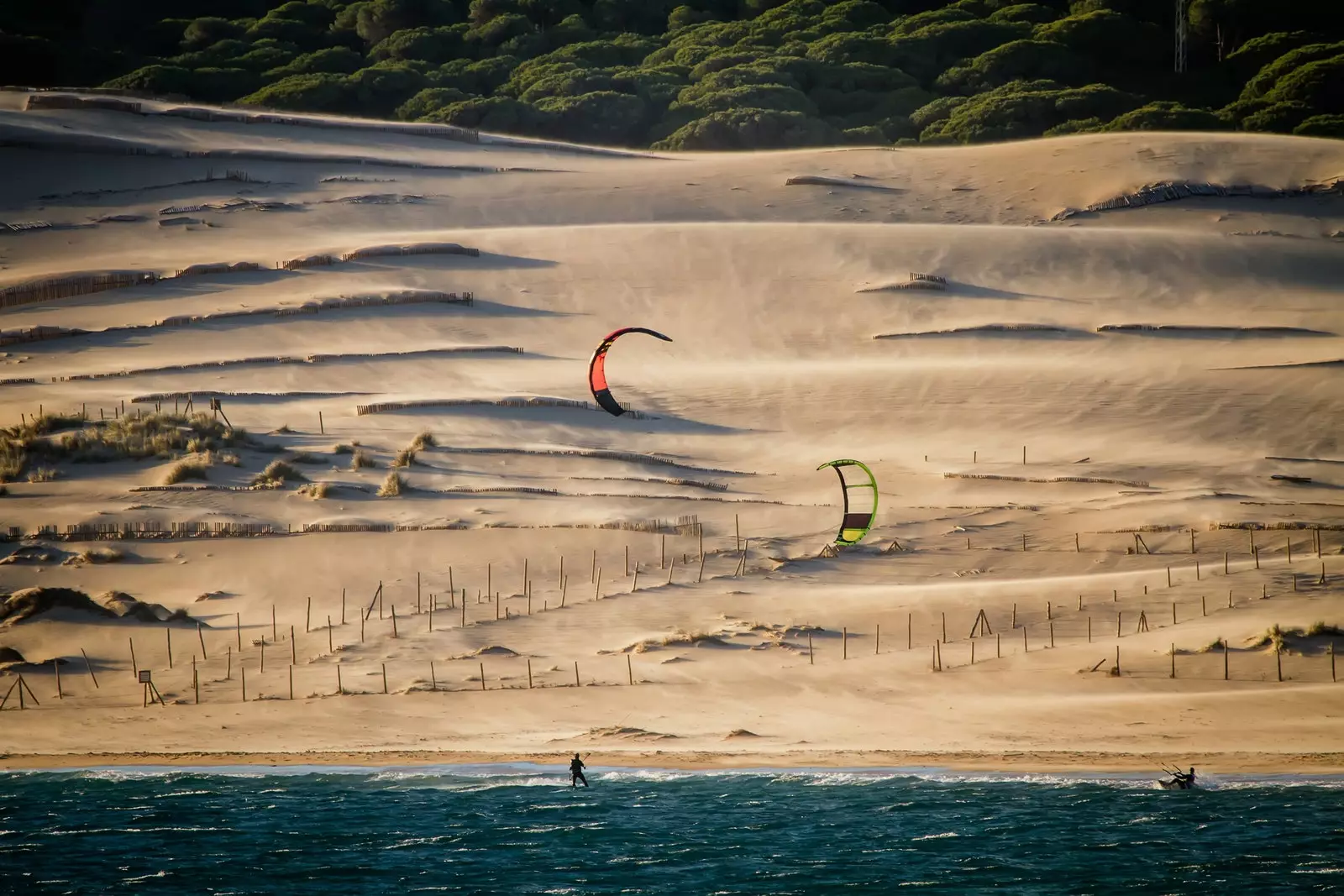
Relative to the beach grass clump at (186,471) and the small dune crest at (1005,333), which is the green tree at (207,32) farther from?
the beach grass clump at (186,471)

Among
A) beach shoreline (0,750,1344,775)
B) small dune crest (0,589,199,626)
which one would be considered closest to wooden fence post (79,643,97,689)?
small dune crest (0,589,199,626)

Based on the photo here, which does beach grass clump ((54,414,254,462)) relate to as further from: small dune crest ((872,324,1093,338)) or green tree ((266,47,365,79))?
green tree ((266,47,365,79))

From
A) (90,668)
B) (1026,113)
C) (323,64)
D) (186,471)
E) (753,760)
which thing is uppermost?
(323,64)

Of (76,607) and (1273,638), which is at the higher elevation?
(76,607)

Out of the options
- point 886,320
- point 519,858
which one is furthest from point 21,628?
point 886,320

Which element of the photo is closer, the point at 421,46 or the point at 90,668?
the point at 90,668

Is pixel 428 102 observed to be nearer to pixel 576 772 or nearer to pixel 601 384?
pixel 601 384

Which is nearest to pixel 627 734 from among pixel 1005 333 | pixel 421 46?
pixel 1005 333
